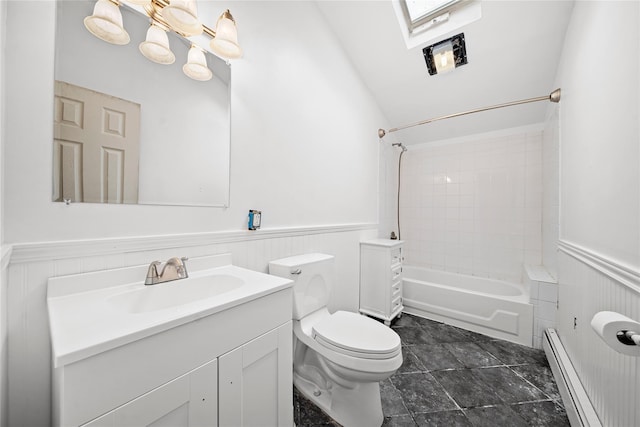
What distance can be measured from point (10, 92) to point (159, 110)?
0.42 meters

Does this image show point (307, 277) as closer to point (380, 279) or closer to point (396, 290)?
point (380, 279)

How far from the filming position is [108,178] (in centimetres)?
93

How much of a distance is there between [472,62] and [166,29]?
236 cm

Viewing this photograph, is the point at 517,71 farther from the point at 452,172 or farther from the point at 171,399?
the point at 171,399

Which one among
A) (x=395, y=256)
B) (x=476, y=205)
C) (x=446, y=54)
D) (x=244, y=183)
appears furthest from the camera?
(x=476, y=205)

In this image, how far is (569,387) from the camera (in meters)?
1.29

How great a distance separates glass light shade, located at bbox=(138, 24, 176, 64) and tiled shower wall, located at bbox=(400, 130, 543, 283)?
10.0 ft

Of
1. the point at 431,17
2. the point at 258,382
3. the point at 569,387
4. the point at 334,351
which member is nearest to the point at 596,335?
the point at 569,387

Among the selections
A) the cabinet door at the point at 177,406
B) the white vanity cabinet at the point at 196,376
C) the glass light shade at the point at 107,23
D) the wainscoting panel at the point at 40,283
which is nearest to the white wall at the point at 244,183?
the wainscoting panel at the point at 40,283

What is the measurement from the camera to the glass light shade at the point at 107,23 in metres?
0.89

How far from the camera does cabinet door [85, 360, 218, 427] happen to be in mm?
580

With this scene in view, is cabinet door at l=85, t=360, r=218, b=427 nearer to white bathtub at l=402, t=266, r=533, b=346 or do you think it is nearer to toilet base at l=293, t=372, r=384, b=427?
toilet base at l=293, t=372, r=384, b=427

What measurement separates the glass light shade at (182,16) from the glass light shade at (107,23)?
0.17 meters

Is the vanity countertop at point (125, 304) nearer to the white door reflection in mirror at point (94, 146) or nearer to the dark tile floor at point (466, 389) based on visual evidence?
the white door reflection in mirror at point (94, 146)
